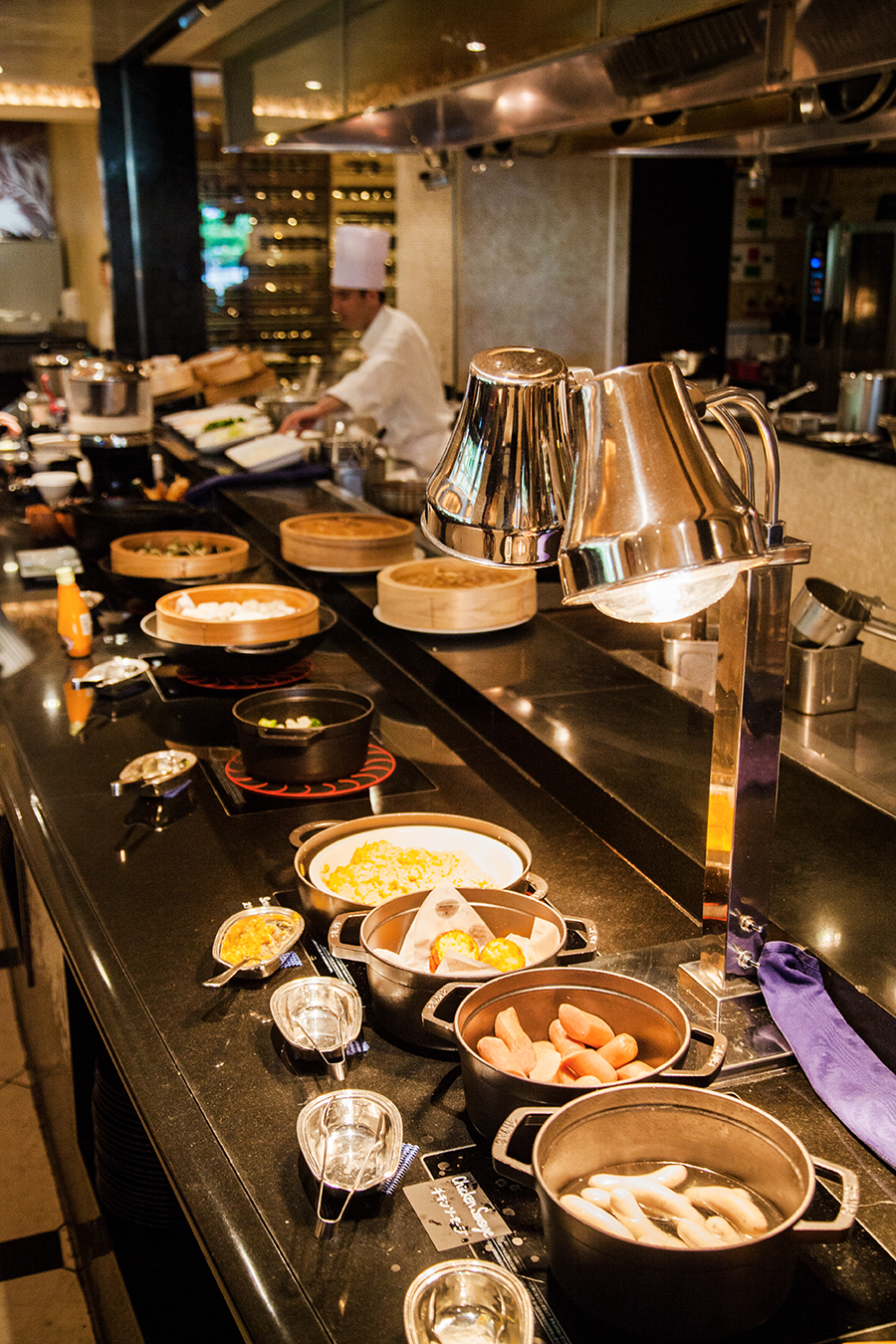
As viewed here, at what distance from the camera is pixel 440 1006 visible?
1.32m

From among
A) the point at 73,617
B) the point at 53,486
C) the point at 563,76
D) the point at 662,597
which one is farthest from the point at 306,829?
the point at 53,486

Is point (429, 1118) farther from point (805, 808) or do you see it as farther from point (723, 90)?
point (723, 90)

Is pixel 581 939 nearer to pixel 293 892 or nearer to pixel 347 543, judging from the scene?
pixel 293 892

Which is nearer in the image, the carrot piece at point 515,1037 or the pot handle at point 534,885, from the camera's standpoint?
the carrot piece at point 515,1037

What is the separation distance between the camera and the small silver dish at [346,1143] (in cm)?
117

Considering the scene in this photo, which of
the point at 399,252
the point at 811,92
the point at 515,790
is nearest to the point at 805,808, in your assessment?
the point at 515,790

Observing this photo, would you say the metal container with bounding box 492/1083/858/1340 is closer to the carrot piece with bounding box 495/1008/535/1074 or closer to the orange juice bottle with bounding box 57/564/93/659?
the carrot piece with bounding box 495/1008/535/1074

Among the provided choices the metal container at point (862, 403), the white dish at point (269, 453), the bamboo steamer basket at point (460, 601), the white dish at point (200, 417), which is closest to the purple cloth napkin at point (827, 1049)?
the bamboo steamer basket at point (460, 601)

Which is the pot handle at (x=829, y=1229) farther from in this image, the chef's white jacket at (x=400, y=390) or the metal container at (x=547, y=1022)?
the chef's white jacket at (x=400, y=390)

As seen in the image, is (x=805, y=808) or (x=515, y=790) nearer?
(x=805, y=808)

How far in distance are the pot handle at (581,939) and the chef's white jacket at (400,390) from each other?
4.03 metres

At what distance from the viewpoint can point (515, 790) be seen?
87.2 inches

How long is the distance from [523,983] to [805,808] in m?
0.71

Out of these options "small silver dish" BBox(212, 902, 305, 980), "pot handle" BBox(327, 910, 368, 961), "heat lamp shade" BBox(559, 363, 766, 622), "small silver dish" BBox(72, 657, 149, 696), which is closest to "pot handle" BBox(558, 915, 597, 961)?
"pot handle" BBox(327, 910, 368, 961)
